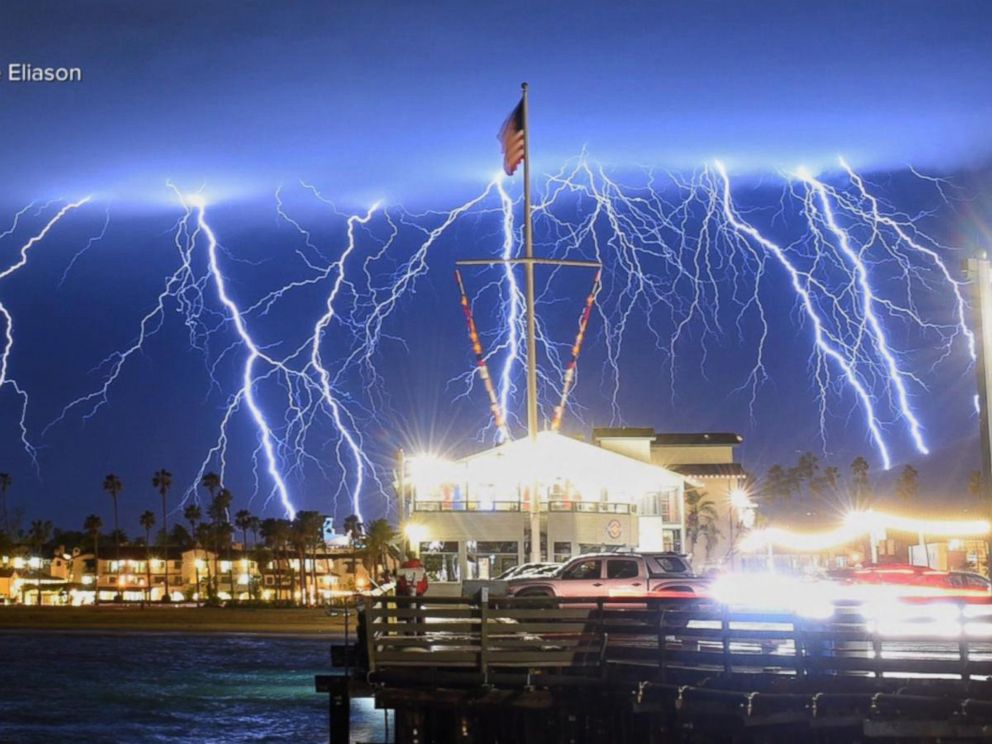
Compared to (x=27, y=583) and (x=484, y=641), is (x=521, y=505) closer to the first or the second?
(x=484, y=641)

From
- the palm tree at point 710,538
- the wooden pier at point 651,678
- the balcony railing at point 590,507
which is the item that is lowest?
the wooden pier at point 651,678

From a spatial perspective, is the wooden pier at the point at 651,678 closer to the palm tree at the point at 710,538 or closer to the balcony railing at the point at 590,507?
the balcony railing at the point at 590,507

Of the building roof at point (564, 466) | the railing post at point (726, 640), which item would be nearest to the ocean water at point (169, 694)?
the building roof at point (564, 466)

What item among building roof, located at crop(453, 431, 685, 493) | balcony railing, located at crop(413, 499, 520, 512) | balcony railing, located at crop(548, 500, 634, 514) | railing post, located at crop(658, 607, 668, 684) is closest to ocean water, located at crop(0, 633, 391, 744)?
balcony railing, located at crop(413, 499, 520, 512)

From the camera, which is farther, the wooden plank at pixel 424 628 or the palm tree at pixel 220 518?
the palm tree at pixel 220 518

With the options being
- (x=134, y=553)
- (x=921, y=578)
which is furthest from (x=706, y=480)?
(x=134, y=553)

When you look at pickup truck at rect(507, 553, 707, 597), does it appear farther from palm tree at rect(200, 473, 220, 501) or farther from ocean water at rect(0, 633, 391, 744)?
palm tree at rect(200, 473, 220, 501)
